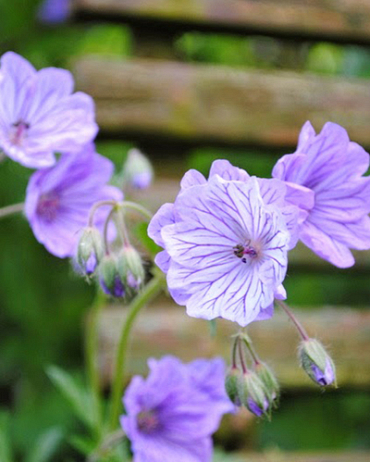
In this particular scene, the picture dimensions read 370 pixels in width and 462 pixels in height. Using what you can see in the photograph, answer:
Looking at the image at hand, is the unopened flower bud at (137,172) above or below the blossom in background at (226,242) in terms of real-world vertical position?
below

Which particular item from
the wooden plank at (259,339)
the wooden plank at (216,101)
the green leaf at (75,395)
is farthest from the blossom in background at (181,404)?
the wooden plank at (216,101)

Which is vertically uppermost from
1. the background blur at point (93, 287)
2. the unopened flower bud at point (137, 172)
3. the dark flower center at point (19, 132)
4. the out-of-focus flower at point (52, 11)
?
the dark flower center at point (19, 132)

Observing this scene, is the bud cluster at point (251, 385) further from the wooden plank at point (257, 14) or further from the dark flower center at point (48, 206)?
the wooden plank at point (257, 14)

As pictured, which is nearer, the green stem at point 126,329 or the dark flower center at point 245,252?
the dark flower center at point 245,252

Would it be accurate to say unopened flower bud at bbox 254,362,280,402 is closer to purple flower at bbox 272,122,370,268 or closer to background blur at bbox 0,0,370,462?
purple flower at bbox 272,122,370,268

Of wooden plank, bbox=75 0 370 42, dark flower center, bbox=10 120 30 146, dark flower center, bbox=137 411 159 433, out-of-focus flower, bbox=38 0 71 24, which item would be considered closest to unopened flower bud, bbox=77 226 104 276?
dark flower center, bbox=10 120 30 146

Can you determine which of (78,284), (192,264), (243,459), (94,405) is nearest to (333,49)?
(78,284)
